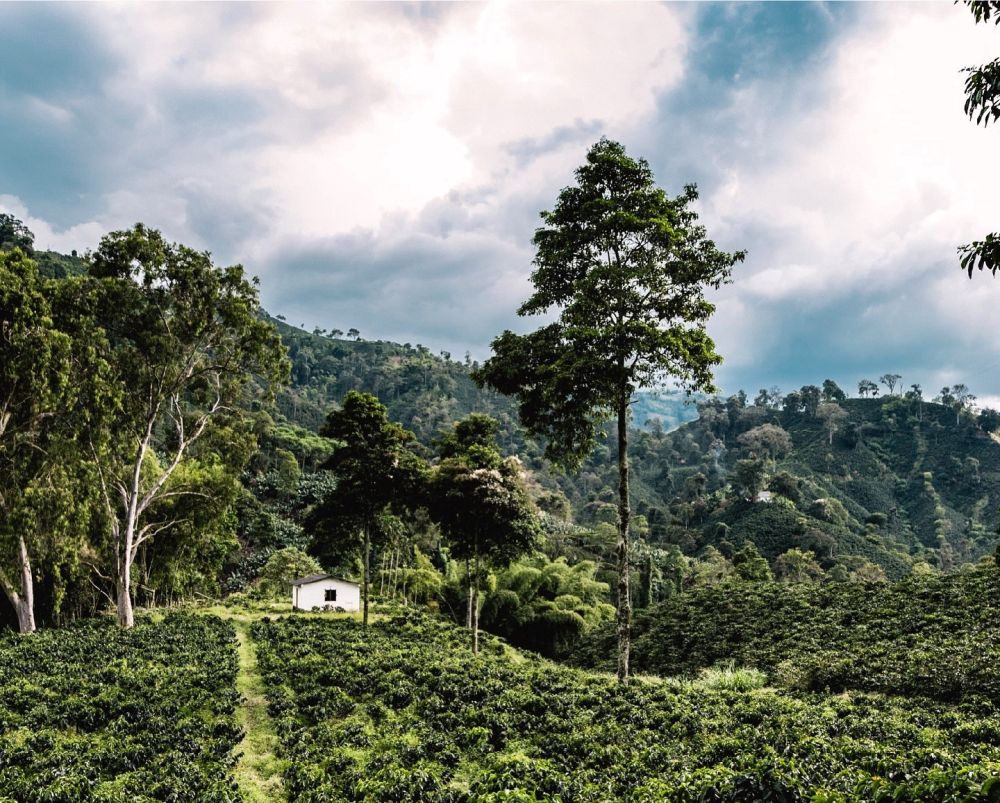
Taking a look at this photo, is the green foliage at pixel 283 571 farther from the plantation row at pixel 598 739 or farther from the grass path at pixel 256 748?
the plantation row at pixel 598 739

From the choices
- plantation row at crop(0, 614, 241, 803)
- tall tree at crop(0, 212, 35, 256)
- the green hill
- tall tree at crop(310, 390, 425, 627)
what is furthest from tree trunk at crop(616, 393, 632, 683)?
tall tree at crop(0, 212, 35, 256)

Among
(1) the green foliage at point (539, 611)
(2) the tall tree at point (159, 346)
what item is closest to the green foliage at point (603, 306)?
(2) the tall tree at point (159, 346)

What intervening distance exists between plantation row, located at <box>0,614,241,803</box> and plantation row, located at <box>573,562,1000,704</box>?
15677 millimetres

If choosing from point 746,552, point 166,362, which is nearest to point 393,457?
point 166,362

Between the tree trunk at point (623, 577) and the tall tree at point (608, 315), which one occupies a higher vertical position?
the tall tree at point (608, 315)

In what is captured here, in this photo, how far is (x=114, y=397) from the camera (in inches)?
923

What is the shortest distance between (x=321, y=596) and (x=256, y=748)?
1142 inches

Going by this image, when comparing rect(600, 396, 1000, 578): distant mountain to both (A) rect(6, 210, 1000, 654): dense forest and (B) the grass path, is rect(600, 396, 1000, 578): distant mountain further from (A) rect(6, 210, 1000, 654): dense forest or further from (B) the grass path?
(B) the grass path

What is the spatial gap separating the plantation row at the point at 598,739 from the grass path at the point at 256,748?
0.31 meters

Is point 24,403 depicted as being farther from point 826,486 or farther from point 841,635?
point 826,486

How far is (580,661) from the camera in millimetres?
31391

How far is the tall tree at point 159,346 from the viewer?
82.8ft

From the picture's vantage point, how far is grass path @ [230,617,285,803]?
10203 mm

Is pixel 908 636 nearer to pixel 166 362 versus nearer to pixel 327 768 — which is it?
pixel 327 768
